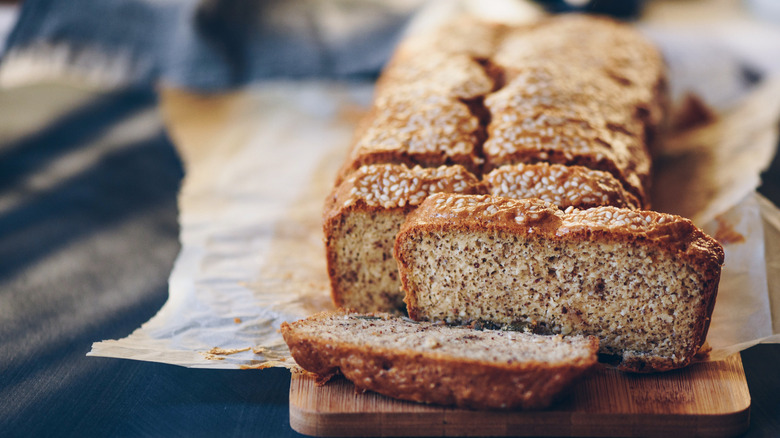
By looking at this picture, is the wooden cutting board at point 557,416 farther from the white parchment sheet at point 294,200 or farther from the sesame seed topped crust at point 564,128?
the sesame seed topped crust at point 564,128

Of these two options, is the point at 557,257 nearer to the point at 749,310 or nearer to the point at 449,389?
the point at 449,389

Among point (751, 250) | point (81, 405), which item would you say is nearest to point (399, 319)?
point (81, 405)

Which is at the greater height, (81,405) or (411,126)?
(411,126)

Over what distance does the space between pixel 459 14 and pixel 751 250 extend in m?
2.37

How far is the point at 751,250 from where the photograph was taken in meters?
2.91

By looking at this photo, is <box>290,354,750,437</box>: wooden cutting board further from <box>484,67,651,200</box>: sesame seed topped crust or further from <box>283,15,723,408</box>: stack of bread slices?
<box>484,67,651,200</box>: sesame seed topped crust

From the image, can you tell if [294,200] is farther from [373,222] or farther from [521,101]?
[521,101]

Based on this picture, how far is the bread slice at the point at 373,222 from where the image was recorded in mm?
2611

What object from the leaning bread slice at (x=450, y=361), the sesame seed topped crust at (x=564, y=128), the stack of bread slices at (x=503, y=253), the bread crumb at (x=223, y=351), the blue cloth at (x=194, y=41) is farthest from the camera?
the blue cloth at (x=194, y=41)

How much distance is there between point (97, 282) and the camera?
10.5 feet

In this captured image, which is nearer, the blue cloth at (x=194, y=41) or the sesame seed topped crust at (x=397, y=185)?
the sesame seed topped crust at (x=397, y=185)

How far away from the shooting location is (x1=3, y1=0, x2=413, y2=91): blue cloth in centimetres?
485

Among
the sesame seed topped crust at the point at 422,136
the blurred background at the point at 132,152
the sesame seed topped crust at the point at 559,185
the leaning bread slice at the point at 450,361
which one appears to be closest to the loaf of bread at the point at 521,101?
the sesame seed topped crust at the point at 422,136

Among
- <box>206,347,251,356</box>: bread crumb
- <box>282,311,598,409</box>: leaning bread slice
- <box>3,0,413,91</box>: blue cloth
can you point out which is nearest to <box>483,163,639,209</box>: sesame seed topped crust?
<box>282,311,598,409</box>: leaning bread slice
